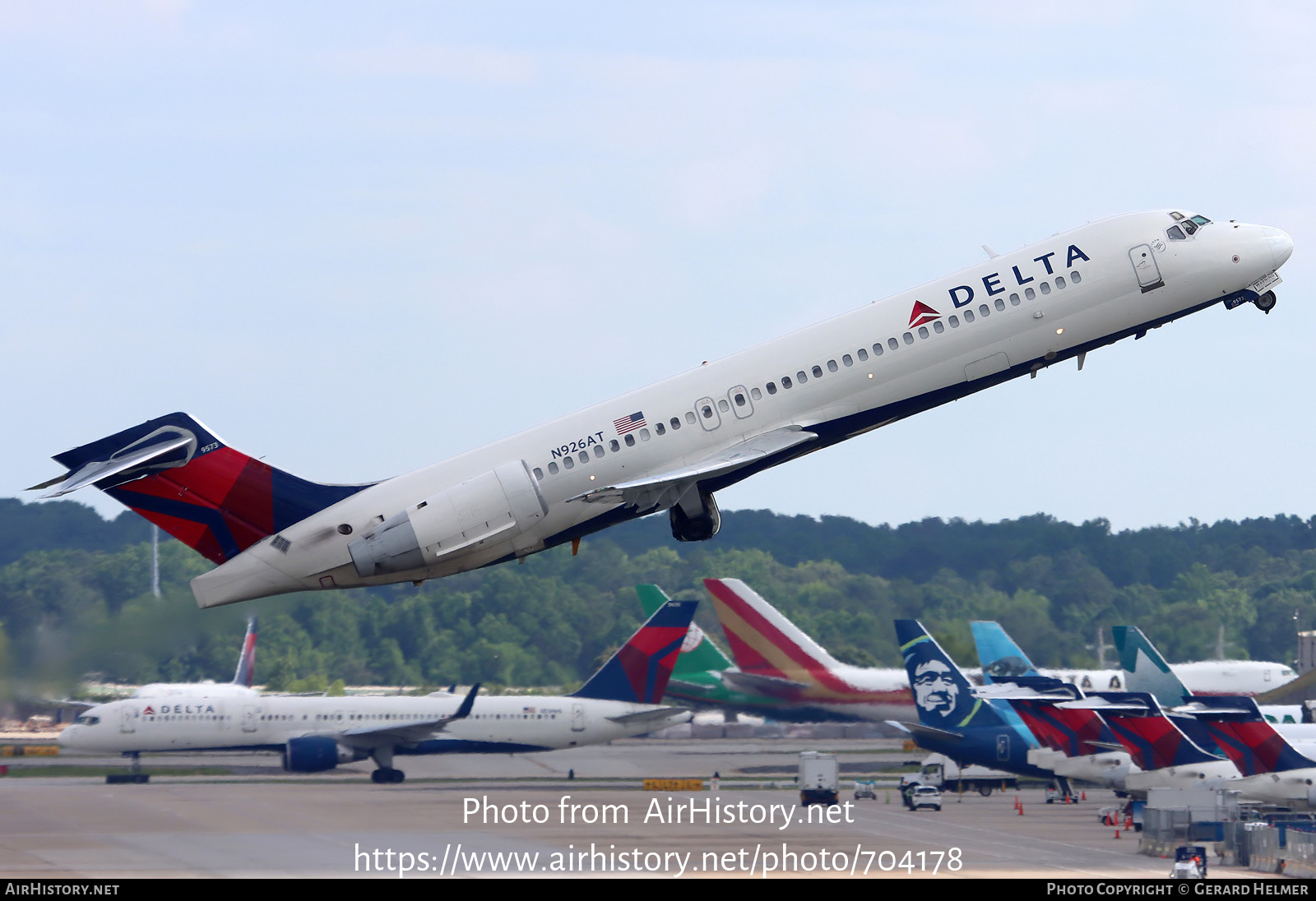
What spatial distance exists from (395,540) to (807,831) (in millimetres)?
23152

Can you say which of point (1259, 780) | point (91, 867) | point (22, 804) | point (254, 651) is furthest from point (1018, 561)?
point (91, 867)

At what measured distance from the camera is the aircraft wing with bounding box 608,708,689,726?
3012 inches

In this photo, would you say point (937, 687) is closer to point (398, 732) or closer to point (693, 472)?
point (398, 732)

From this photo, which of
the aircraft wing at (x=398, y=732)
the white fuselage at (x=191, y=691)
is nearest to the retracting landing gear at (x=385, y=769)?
the aircraft wing at (x=398, y=732)

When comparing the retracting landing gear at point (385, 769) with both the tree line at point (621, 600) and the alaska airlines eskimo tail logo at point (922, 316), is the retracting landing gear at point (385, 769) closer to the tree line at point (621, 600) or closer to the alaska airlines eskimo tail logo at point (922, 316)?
the tree line at point (621, 600)

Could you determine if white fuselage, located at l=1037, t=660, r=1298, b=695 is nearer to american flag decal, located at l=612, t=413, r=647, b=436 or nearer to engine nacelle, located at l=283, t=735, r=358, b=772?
engine nacelle, located at l=283, t=735, r=358, b=772

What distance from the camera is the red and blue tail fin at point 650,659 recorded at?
76812 mm

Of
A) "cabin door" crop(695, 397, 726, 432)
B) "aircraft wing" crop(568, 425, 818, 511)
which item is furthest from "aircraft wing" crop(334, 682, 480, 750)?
"cabin door" crop(695, 397, 726, 432)

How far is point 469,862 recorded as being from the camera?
49.1 m

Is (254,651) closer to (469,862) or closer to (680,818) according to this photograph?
(680,818)

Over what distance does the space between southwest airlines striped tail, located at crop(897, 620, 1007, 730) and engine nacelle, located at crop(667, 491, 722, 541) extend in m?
26.9

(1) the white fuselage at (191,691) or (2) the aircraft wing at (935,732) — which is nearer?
(2) the aircraft wing at (935,732)

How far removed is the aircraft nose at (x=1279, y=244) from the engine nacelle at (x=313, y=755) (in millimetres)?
48380

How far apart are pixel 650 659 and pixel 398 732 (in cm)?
1251
